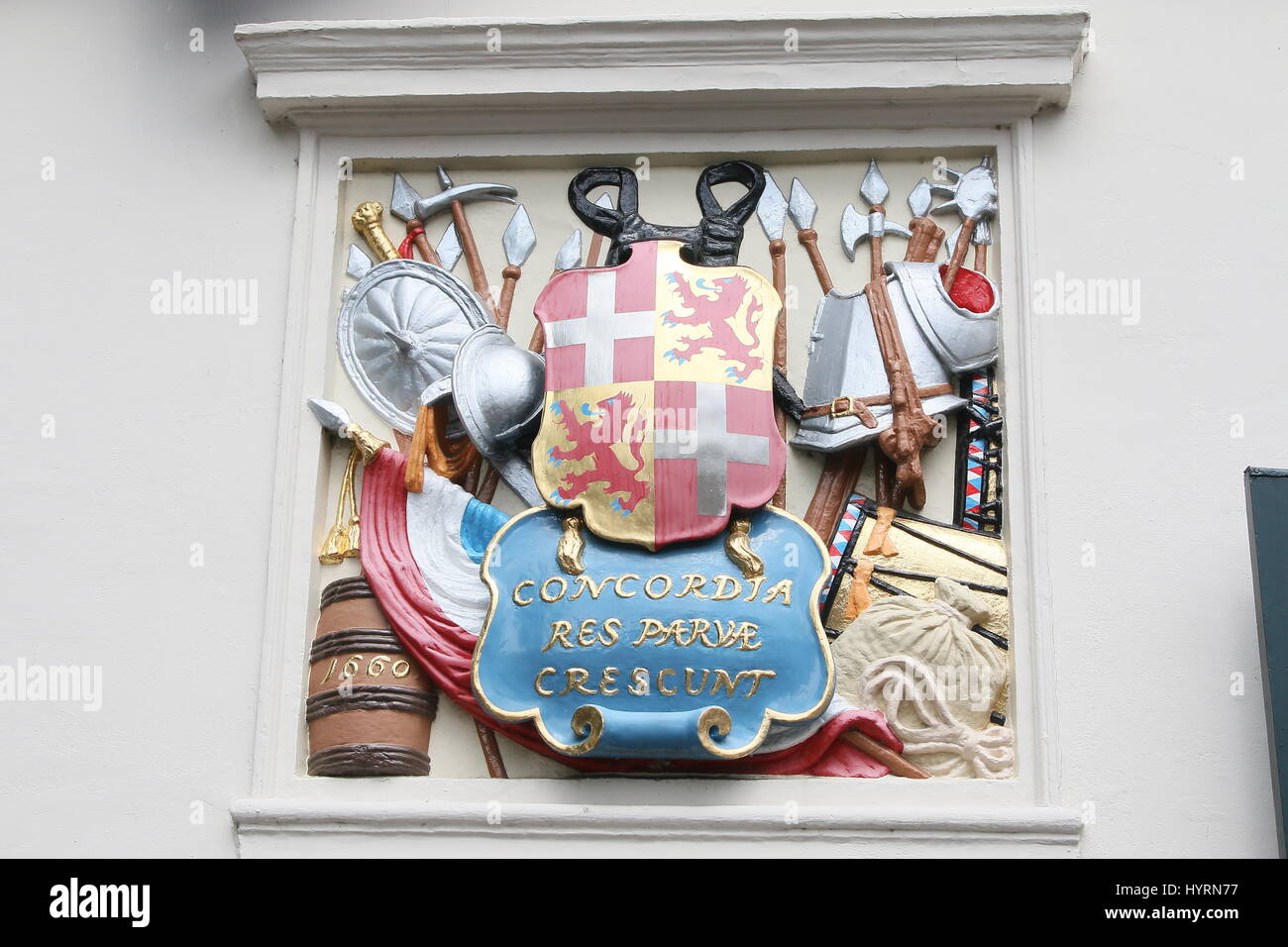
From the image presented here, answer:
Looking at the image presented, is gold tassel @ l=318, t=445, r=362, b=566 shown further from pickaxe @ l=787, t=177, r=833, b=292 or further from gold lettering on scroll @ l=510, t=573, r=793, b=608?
pickaxe @ l=787, t=177, r=833, b=292

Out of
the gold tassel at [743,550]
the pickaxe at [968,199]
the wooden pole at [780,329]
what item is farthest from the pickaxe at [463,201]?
the pickaxe at [968,199]

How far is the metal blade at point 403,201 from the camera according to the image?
629cm

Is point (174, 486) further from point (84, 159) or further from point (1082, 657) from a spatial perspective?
point (1082, 657)

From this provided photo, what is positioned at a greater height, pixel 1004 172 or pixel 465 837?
pixel 1004 172

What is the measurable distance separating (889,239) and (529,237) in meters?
1.20

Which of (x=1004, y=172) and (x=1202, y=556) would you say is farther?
(x=1004, y=172)

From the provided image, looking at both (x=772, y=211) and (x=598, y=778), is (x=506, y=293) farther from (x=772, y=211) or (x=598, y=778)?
(x=598, y=778)

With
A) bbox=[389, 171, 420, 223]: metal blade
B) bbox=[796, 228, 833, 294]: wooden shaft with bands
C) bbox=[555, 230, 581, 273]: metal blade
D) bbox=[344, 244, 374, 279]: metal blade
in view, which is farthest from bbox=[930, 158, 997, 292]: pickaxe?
bbox=[344, 244, 374, 279]: metal blade

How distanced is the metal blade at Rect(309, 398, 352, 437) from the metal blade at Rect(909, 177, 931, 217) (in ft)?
6.52

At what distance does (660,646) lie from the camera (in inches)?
217

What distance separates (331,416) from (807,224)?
1687 millimetres

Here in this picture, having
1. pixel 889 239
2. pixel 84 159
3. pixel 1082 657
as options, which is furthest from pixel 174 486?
pixel 1082 657

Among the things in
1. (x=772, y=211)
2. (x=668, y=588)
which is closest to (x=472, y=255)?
(x=772, y=211)
